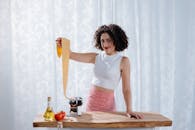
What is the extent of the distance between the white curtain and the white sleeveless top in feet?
2.39

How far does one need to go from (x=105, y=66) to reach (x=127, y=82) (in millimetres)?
172

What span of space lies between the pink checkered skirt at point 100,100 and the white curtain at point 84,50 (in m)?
0.73

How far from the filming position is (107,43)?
6.94 feet

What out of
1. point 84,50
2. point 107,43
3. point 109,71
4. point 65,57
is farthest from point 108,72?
point 84,50

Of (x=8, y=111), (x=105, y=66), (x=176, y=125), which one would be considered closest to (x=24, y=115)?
(x=8, y=111)

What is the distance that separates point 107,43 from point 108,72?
0.18m

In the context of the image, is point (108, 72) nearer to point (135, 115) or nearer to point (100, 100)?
point (100, 100)

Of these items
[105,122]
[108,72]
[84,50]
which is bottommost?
[105,122]

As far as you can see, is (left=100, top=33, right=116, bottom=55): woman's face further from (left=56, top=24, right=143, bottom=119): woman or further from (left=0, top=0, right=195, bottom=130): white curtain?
(left=0, top=0, right=195, bottom=130): white curtain

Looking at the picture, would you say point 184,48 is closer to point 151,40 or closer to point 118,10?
point 151,40

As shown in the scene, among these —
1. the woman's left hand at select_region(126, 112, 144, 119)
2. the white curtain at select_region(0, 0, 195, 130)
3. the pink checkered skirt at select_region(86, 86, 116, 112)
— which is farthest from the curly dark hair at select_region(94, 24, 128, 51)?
the white curtain at select_region(0, 0, 195, 130)

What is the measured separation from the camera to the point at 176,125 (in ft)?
9.96

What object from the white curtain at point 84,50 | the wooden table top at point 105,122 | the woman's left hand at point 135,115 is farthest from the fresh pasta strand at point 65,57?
the white curtain at point 84,50

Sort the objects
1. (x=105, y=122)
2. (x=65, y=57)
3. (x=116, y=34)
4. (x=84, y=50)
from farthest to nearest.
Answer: (x=84, y=50)
(x=116, y=34)
(x=65, y=57)
(x=105, y=122)
